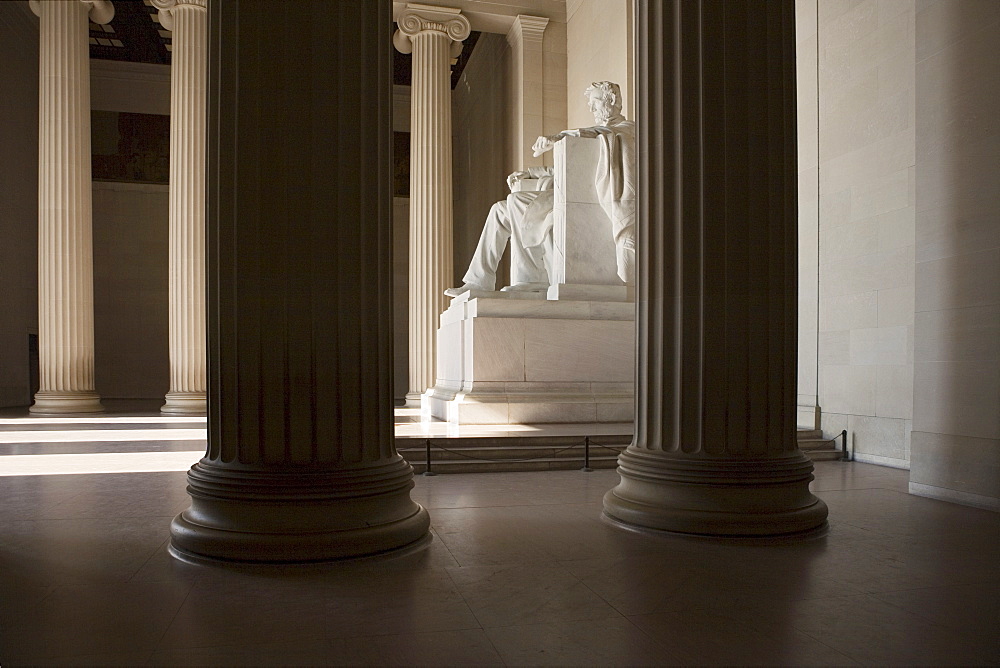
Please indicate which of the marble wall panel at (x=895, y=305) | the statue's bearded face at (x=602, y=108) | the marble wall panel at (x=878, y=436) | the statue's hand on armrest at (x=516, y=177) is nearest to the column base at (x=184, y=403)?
the statue's hand on armrest at (x=516, y=177)

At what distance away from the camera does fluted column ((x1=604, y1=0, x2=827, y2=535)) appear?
18.9 feet

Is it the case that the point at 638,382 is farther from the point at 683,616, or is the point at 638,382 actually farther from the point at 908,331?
the point at 908,331

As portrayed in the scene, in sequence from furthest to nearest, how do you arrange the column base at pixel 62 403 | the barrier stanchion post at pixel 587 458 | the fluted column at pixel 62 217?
the fluted column at pixel 62 217 → the column base at pixel 62 403 → the barrier stanchion post at pixel 587 458

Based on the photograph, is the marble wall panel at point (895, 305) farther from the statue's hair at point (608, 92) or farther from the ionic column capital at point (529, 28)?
the ionic column capital at point (529, 28)

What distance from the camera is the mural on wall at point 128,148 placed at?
2761 centimetres

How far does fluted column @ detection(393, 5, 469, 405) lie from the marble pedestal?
7.86 m

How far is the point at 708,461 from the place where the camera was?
5727 mm

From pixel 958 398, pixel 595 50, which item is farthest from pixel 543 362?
pixel 595 50

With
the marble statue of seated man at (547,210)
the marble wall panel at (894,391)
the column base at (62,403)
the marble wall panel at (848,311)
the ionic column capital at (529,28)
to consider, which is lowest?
the column base at (62,403)

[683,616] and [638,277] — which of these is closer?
[683,616]

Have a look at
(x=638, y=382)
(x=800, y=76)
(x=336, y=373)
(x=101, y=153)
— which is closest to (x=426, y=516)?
(x=336, y=373)

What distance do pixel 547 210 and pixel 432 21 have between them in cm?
926

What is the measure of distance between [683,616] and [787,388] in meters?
2.52

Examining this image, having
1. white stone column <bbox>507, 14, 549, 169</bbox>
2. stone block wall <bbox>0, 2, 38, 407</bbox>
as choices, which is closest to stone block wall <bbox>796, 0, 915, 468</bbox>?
white stone column <bbox>507, 14, 549, 169</bbox>
